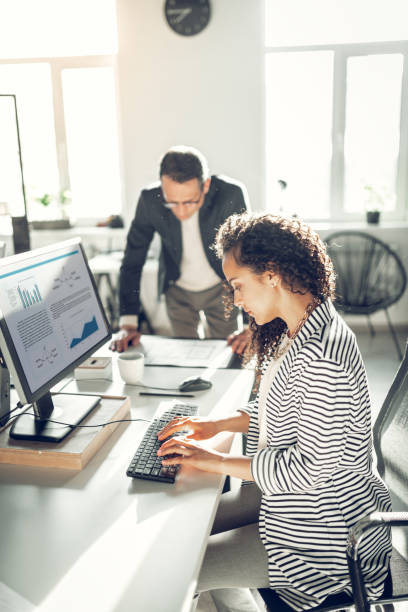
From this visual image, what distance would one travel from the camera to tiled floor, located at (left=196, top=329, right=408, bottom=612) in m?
3.29

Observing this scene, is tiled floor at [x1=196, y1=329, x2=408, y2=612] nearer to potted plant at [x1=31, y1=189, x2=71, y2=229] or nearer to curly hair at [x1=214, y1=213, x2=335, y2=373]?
curly hair at [x1=214, y1=213, x2=335, y2=373]

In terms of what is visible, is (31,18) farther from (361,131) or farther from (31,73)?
(361,131)

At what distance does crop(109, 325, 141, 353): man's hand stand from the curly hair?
0.89 m

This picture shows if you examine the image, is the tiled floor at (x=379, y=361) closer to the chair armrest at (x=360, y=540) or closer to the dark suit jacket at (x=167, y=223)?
the dark suit jacket at (x=167, y=223)

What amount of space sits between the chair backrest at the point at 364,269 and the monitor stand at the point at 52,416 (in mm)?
2803

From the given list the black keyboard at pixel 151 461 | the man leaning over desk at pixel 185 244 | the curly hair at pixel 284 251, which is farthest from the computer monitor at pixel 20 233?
the curly hair at pixel 284 251

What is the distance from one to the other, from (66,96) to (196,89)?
1114 mm

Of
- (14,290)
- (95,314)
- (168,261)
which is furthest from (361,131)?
(14,290)

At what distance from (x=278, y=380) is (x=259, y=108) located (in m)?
3.51

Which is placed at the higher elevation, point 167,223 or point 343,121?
point 343,121

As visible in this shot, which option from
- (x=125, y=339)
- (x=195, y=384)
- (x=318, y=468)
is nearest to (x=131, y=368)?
(x=195, y=384)

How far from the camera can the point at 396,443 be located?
1.38 metres

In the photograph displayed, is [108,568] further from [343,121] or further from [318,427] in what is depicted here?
[343,121]

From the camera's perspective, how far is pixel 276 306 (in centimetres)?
123
